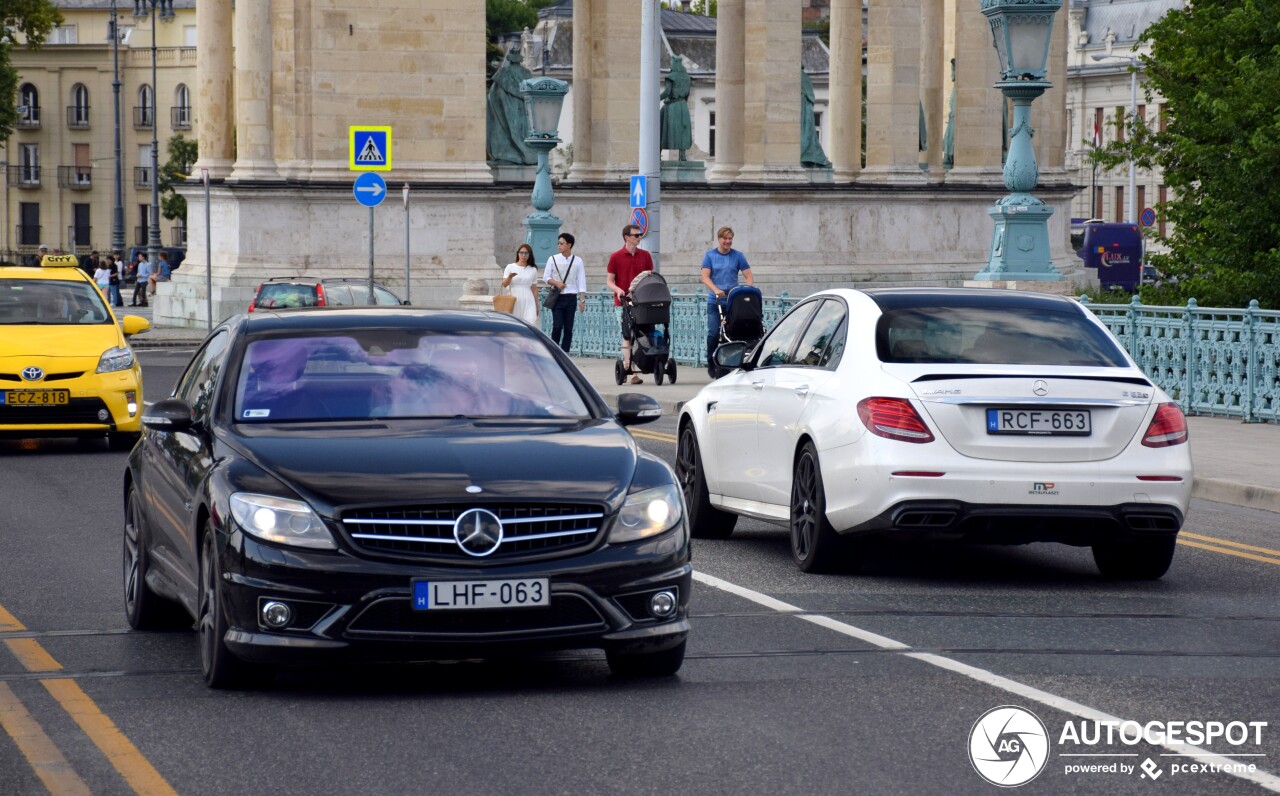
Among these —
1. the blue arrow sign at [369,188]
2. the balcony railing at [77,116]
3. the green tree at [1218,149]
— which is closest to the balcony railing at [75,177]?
the balcony railing at [77,116]

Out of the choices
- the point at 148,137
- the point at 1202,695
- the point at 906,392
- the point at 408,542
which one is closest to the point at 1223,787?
the point at 1202,695

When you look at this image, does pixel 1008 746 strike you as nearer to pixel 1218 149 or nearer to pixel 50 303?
pixel 50 303

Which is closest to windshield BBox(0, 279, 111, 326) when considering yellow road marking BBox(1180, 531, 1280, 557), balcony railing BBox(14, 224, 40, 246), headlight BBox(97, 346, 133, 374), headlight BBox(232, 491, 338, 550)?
headlight BBox(97, 346, 133, 374)

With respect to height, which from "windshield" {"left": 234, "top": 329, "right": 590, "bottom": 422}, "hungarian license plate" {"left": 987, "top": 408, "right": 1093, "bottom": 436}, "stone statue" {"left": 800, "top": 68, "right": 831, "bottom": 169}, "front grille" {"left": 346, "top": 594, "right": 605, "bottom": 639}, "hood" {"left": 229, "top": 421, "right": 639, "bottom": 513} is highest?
"stone statue" {"left": 800, "top": 68, "right": 831, "bottom": 169}

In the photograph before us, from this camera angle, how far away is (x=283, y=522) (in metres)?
7.47

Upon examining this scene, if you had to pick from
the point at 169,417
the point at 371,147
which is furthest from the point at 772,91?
the point at 169,417

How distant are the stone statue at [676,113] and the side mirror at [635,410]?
35.8 metres

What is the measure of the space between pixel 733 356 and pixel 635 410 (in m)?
3.65

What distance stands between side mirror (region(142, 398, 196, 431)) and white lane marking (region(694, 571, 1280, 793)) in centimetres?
275

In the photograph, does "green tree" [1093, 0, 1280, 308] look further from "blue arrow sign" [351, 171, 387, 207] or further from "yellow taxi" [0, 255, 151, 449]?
"yellow taxi" [0, 255, 151, 449]

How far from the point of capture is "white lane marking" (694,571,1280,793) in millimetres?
6594

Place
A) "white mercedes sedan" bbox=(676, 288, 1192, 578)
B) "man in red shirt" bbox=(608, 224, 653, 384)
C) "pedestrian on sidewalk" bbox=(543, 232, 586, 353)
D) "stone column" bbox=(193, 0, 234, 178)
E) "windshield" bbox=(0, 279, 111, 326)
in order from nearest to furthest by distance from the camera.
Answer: "white mercedes sedan" bbox=(676, 288, 1192, 578) < "windshield" bbox=(0, 279, 111, 326) < "man in red shirt" bbox=(608, 224, 653, 384) < "pedestrian on sidewalk" bbox=(543, 232, 586, 353) < "stone column" bbox=(193, 0, 234, 178)

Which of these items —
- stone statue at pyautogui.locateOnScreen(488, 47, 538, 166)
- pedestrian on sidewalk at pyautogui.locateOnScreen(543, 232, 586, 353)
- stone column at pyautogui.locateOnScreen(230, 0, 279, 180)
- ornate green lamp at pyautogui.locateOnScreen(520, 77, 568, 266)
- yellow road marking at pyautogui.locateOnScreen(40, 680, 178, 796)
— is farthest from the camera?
stone statue at pyautogui.locateOnScreen(488, 47, 538, 166)

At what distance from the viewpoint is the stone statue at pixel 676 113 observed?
44.8 meters
